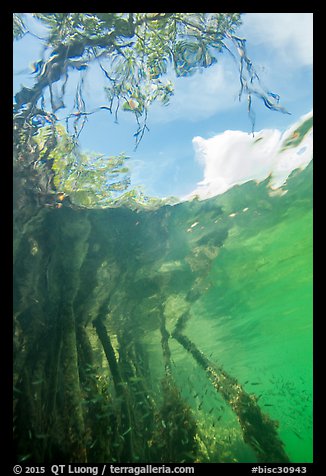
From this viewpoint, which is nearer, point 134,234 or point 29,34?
point 29,34

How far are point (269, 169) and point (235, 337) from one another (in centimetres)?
2279

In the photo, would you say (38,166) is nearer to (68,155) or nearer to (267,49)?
(68,155)

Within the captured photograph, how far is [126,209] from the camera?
40.9 ft

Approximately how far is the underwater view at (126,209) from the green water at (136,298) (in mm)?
64

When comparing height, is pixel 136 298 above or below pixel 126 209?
below

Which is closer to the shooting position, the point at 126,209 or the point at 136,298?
the point at 126,209

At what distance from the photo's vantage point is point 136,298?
1720 centimetres

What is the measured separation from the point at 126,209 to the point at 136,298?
659 centimetres

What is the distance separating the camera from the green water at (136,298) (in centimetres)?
1022

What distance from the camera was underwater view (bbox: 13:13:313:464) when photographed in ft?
28.5

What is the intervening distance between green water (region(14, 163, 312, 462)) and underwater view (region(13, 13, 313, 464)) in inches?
2.5

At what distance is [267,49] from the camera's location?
865 cm

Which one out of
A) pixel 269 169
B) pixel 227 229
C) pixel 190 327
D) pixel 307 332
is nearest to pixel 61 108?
pixel 269 169

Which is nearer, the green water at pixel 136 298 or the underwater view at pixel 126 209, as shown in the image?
the underwater view at pixel 126 209
